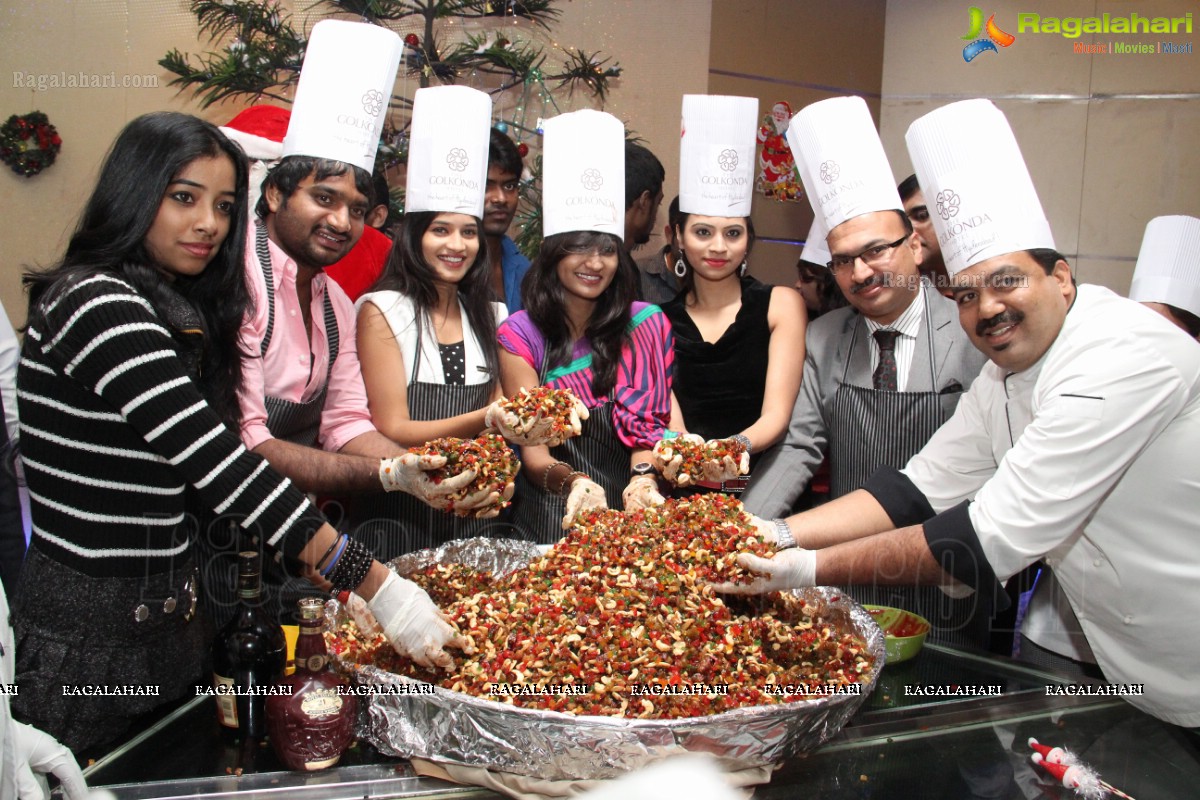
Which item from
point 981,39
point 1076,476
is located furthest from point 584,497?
point 981,39

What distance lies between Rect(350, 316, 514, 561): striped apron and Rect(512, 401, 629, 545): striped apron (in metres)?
0.17

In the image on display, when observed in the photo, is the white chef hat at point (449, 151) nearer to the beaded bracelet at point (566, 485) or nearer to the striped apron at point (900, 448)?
the beaded bracelet at point (566, 485)

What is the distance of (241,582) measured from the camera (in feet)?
4.40

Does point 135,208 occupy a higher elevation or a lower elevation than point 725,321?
higher

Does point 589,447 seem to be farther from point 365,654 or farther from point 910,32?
point 910,32

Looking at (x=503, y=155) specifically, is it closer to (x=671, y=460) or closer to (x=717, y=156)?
(x=717, y=156)

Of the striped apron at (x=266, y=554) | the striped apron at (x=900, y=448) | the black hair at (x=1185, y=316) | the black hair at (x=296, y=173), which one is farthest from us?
the black hair at (x=1185, y=316)

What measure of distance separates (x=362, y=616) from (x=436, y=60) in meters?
3.23

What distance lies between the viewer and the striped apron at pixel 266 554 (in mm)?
1915

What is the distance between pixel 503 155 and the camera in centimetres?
301

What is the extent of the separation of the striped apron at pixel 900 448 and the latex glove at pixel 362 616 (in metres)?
1.19

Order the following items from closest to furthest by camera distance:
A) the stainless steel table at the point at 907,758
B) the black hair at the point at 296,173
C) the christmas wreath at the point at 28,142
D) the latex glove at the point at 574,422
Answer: the stainless steel table at the point at 907,758, the latex glove at the point at 574,422, the black hair at the point at 296,173, the christmas wreath at the point at 28,142

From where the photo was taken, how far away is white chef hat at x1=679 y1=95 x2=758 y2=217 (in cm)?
259

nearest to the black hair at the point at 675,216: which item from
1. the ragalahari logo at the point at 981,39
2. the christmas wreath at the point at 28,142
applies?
the ragalahari logo at the point at 981,39
